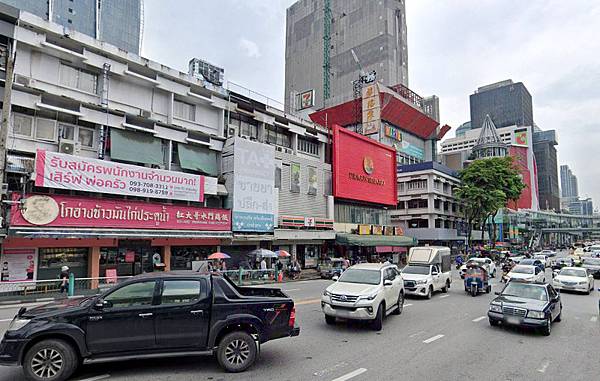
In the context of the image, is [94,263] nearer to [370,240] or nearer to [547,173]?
[370,240]

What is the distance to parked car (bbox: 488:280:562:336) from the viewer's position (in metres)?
10.7

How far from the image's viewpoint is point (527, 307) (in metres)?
11.0

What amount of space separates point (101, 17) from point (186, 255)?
296ft

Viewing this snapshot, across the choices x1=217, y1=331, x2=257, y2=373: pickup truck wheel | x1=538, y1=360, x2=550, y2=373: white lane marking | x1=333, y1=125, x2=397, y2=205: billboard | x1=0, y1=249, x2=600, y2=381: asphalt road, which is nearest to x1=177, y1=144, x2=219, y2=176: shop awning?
x1=333, y1=125, x2=397, y2=205: billboard

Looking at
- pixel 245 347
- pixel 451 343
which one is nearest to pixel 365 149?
pixel 451 343


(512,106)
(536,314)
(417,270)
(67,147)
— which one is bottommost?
(536,314)

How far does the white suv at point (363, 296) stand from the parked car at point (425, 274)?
467 centimetres

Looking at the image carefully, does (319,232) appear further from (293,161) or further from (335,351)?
(335,351)

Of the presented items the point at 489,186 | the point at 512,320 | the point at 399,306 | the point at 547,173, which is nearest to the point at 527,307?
the point at 512,320

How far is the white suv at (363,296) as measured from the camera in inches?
412

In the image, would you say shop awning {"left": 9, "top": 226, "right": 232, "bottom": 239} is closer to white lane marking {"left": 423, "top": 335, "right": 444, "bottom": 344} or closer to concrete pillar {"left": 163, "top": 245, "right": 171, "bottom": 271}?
concrete pillar {"left": 163, "top": 245, "right": 171, "bottom": 271}

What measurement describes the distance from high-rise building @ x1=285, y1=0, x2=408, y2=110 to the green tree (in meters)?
32.3

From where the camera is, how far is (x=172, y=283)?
714cm

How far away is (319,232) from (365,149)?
12965mm
